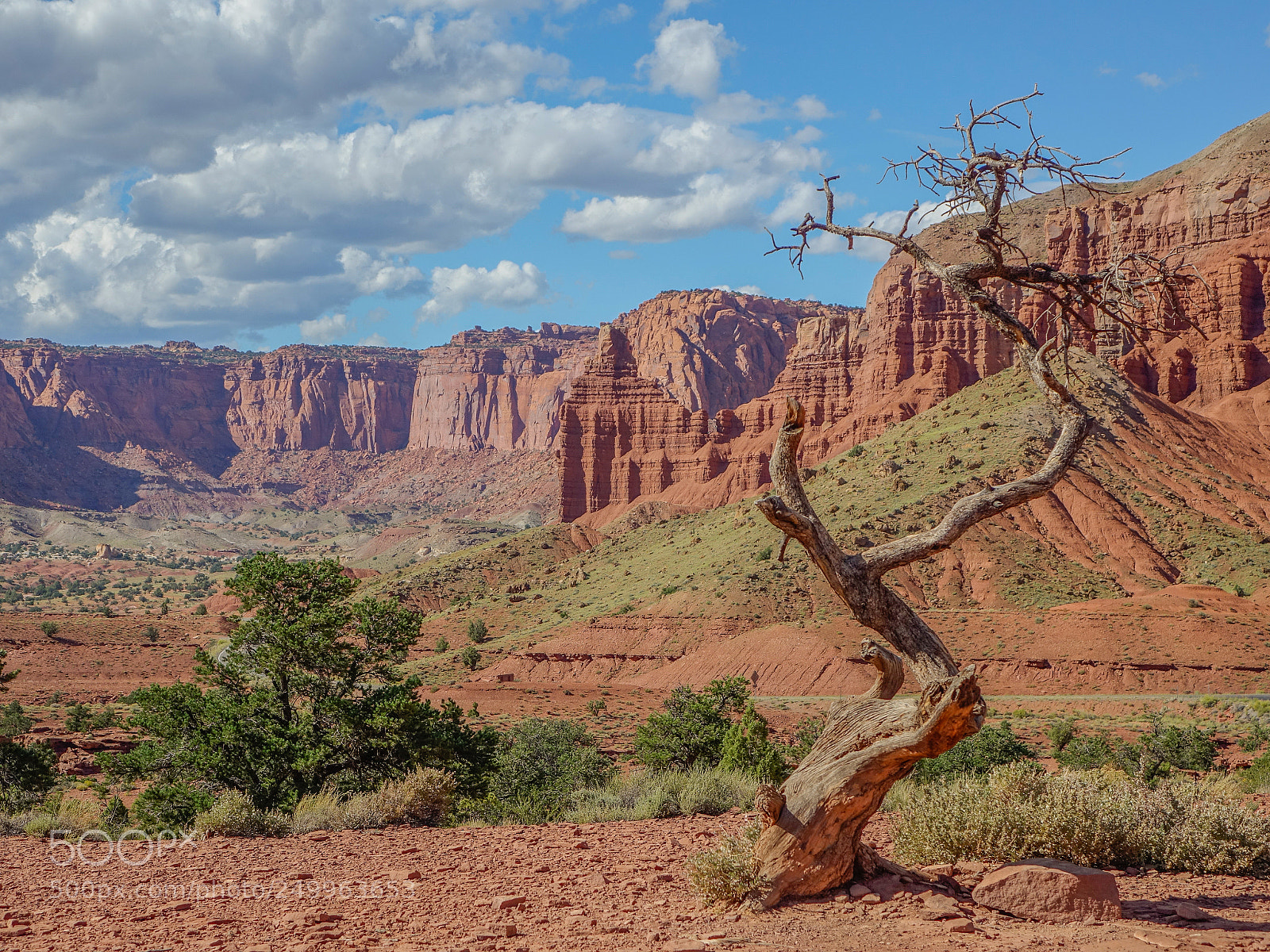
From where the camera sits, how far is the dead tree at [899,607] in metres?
8.34

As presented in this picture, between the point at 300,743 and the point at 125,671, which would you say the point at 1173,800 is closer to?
the point at 300,743

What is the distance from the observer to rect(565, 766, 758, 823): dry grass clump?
1327 cm

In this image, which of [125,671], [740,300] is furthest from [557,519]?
[740,300]

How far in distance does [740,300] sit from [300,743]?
617ft

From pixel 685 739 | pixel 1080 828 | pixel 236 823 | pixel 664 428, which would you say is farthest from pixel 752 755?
pixel 664 428

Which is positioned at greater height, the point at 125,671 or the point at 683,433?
the point at 683,433

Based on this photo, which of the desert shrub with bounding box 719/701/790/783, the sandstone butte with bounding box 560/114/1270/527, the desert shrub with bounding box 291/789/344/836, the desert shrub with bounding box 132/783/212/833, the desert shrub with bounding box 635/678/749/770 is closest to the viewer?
the desert shrub with bounding box 291/789/344/836

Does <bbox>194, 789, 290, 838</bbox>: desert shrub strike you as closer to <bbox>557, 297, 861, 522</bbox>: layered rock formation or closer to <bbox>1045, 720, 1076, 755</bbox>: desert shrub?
<bbox>1045, 720, 1076, 755</bbox>: desert shrub

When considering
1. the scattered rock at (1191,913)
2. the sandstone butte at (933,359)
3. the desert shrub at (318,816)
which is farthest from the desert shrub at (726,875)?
the sandstone butte at (933,359)

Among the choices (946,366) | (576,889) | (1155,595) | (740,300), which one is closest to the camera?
(576,889)

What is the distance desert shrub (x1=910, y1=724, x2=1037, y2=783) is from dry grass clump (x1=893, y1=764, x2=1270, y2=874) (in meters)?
7.84

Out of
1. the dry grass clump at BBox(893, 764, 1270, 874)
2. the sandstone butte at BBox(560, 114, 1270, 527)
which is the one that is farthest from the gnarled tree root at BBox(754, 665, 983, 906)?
the sandstone butte at BBox(560, 114, 1270, 527)

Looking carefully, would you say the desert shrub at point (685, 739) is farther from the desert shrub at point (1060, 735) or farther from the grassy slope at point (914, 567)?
the grassy slope at point (914, 567)

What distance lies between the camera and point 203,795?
14266 millimetres
